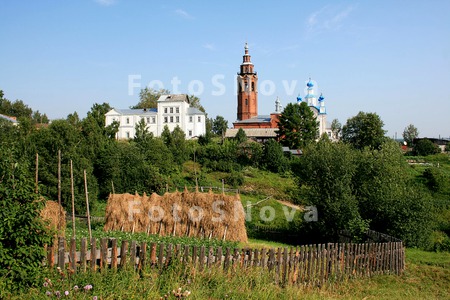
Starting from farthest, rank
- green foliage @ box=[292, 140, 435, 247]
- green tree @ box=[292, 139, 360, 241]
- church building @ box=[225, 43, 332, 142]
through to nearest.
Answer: church building @ box=[225, 43, 332, 142] < green tree @ box=[292, 139, 360, 241] < green foliage @ box=[292, 140, 435, 247]

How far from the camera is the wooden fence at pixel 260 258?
761 centimetres

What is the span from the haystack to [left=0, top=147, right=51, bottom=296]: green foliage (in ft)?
42.9

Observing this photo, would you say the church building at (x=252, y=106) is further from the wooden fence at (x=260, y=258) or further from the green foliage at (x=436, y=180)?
the wooden fence at (x=260, y=258)

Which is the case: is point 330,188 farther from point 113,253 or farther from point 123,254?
point 113,253

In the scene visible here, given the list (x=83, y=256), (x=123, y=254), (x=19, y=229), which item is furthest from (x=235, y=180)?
(x=19, y=229)

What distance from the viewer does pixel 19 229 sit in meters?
6.12

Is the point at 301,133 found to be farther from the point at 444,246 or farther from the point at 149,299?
the point at 149,299

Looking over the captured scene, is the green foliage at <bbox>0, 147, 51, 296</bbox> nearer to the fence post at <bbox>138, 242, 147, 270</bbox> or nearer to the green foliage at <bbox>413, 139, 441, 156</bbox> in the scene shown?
the fence post at <bbox>138, 242, 147, 270</bbox>

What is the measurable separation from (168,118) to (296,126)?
16.4 meters

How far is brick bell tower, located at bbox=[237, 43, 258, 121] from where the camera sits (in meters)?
68.2

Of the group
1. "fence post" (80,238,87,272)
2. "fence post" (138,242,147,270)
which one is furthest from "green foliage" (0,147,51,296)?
"fence post" (138,242,147,270)

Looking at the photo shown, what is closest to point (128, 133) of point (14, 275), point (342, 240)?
point (342, 240)

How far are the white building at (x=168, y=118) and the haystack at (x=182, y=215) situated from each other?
33.2m

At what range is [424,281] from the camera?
517 inches
